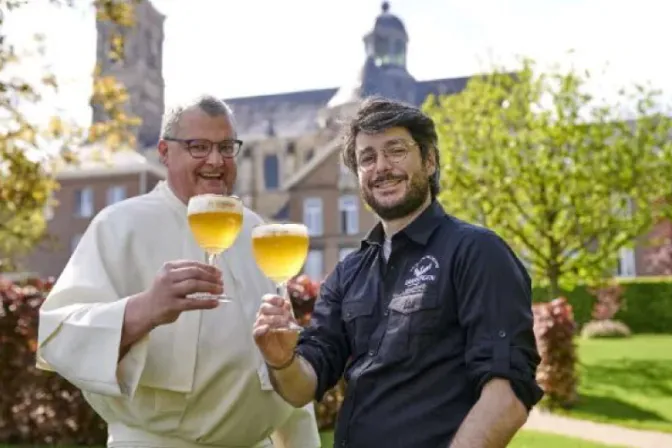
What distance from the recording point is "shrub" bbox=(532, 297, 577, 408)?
13117mm

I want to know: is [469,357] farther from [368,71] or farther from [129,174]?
[368,71]

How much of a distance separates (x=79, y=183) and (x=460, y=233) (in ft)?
146

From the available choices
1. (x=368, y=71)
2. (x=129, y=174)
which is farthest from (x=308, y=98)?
(x=129, y=174)

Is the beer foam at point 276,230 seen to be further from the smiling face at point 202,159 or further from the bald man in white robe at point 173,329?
the smiling face at point 202,159

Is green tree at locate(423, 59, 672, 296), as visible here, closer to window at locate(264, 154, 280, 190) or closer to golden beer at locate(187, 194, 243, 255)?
golden beer at locate(187, 194, 243, 255)

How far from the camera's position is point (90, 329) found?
2.80 metres

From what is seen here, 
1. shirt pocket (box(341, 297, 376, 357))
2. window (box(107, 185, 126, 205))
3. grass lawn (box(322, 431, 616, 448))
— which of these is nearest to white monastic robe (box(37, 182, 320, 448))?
shirt pocket (box(341, 297, 376, 357))

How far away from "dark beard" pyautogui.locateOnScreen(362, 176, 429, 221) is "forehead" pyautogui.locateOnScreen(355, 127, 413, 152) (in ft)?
0.48

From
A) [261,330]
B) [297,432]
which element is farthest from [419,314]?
[297,432]

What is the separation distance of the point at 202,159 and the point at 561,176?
19.1 meters

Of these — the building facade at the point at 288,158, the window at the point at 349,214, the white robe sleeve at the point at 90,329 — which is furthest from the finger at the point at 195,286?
the window at the point at 349,214

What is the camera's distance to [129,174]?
43062mm

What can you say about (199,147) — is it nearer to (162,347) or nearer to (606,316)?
(162,347)

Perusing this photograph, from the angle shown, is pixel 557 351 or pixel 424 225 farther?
pixel 557 351
